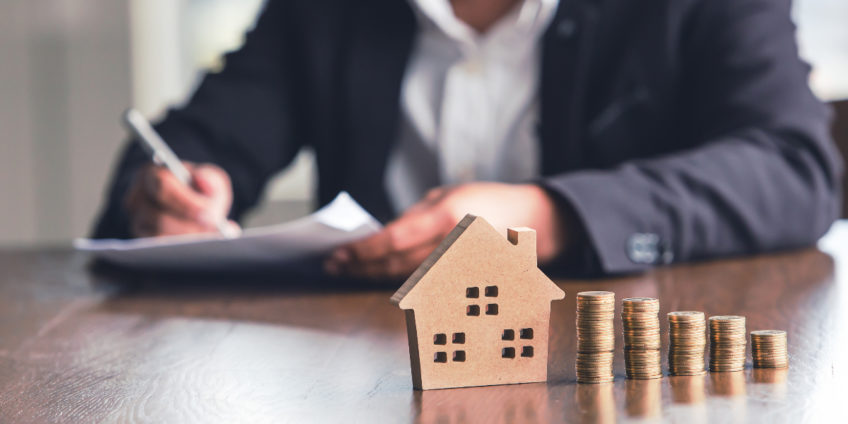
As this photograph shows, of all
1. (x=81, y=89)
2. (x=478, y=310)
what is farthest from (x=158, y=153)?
(x=81, y=89)

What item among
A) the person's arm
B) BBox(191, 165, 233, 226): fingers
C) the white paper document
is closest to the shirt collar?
the person's arm

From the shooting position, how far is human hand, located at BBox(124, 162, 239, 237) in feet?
3.12

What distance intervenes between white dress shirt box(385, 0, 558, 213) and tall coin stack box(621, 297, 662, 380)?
0.84 metres

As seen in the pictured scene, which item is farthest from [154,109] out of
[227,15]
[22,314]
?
[22,314]

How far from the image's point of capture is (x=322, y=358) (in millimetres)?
478

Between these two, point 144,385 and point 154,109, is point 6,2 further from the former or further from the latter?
point 144,385

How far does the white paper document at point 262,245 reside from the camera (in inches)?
27.6

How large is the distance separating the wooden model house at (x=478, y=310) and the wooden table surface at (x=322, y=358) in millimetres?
11

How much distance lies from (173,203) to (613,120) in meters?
0.57

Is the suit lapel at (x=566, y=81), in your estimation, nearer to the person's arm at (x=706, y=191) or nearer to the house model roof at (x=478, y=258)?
the person's arm at (x=706, y=191)

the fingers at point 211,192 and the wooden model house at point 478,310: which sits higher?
the wooden model house at point 478,310

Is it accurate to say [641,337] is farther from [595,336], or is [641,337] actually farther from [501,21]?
[501,21]

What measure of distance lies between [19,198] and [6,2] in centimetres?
69

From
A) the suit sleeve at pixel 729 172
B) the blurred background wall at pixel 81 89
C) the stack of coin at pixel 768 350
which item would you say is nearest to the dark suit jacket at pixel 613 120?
the suit sleeve at pixel 729 172
